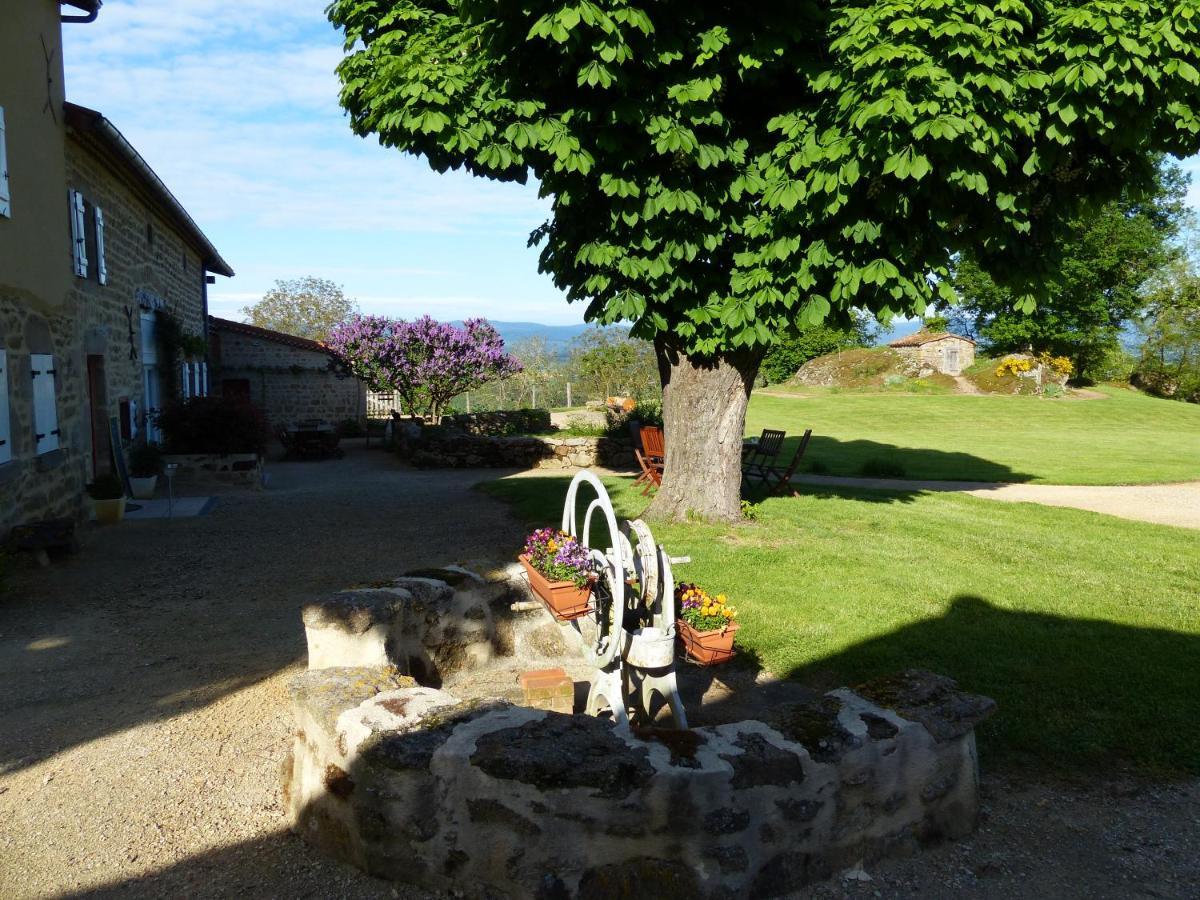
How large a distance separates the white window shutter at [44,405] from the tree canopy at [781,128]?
165 inches

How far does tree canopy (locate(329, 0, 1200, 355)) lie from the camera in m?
5.74

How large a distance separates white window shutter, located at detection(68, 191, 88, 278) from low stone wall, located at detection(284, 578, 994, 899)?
350 inches

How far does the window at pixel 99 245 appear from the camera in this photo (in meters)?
10.7

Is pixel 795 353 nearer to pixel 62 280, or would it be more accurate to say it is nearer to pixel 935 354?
pixel 935 354

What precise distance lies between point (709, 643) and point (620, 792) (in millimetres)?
1970

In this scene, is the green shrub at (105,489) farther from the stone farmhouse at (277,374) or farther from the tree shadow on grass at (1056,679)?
the stone farmhouse at (277,374)

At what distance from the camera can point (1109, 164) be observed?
7.00 metres

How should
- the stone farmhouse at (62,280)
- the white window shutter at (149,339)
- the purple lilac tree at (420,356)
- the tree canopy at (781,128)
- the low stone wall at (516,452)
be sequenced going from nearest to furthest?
the tree canopy at (781,128) < the stone farmhouse at (62,280) < the white window shutter at (149,339) < the low stone wall at (516,452) < the purple lilac tree at (420,356)

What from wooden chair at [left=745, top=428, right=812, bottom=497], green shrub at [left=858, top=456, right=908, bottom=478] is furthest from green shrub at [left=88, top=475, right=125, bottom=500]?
green shrub at [left=858, top=456, right=908, bottom=478]

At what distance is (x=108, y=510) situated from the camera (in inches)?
385

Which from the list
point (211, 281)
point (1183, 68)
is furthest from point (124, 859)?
point (211, 281)

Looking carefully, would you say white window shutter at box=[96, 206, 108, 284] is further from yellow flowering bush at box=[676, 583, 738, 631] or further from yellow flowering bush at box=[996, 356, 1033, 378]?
yellow flowering bush at box=[996, 356, 1033, 378]

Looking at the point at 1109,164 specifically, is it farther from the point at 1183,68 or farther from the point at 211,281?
the point at 211,281

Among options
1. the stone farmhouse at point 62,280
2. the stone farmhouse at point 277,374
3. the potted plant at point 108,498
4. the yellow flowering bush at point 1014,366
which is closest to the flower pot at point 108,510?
the potted plant at point 108,498
